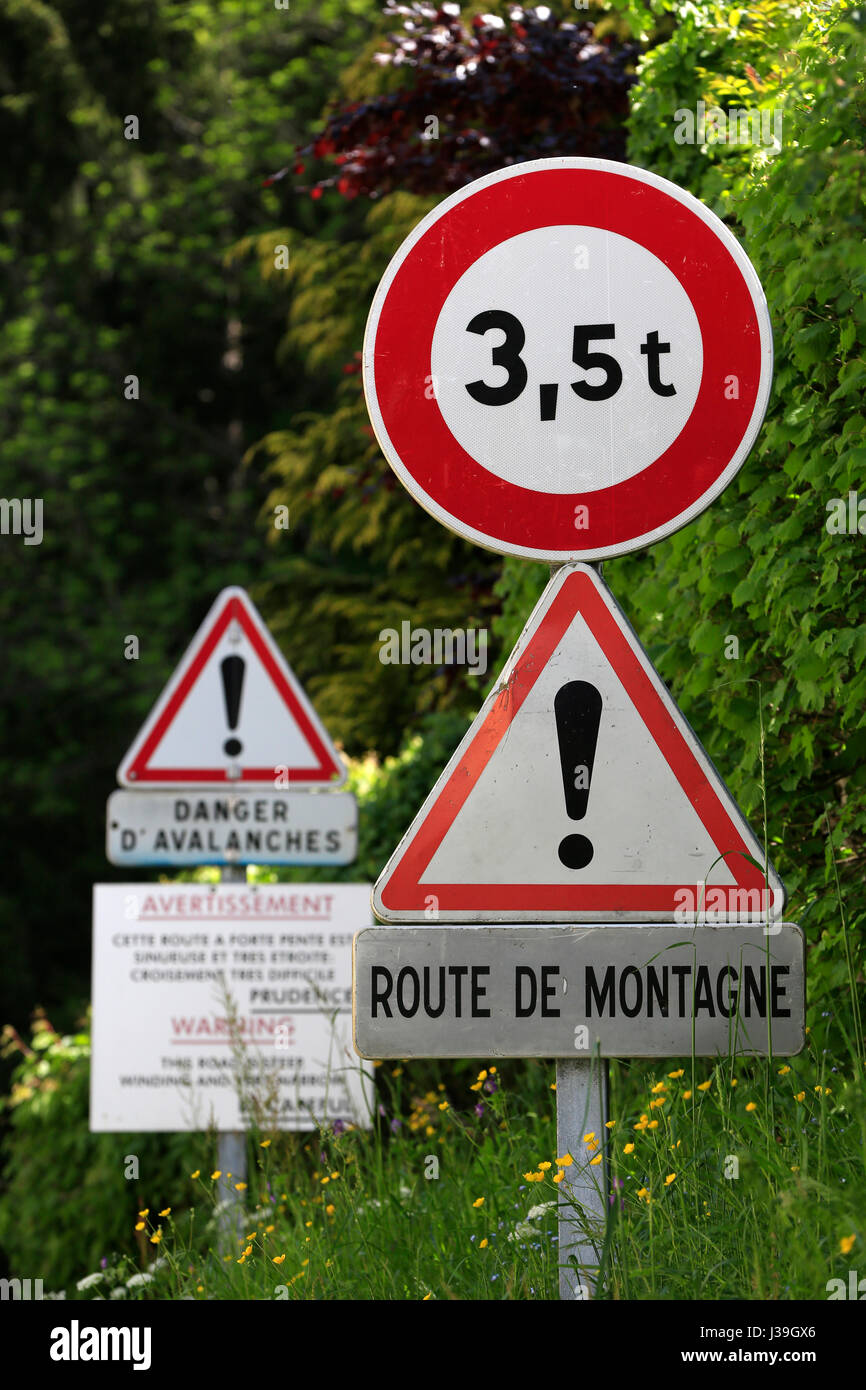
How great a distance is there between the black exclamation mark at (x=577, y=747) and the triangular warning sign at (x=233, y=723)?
2671mm

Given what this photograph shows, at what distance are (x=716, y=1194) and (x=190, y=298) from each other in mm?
17283

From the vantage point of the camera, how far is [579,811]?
203cm

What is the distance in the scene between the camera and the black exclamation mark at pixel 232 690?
187 inches

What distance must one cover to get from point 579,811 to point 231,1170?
8.49 ft

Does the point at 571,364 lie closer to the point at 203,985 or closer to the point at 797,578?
the point at 797,578

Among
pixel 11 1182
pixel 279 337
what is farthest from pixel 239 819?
pixel 279 337

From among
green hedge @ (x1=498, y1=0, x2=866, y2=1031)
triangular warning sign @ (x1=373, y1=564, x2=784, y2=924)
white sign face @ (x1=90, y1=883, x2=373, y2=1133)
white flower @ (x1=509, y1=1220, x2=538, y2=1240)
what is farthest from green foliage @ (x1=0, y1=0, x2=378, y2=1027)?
triangular warning sign @ (x1=373, y1=564, x2=784, y2=924)

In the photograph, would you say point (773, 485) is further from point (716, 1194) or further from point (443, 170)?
point (443, 170)

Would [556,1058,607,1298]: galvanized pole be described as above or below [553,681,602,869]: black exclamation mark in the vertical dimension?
below

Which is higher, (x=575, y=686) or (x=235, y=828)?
(x=235, y=828)

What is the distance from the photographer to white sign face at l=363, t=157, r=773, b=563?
82.4 inches

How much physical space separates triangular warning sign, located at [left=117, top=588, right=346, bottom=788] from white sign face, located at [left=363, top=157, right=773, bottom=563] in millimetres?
2613

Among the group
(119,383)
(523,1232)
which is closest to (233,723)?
(523,1232)

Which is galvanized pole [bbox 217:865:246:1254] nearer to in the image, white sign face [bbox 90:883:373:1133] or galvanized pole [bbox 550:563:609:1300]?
white sign face [bbox 90:883:373:1133]
